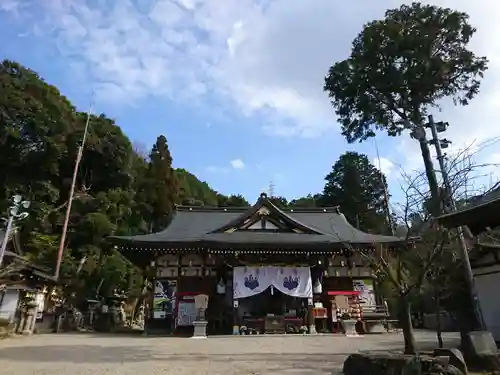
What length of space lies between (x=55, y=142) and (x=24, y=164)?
2729mm

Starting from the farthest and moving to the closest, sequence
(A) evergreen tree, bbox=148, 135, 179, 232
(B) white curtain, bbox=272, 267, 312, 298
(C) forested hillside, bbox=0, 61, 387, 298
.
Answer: (A) evergreen tree, bbox=148, 135, 179, 232, (C) forested hillside, bbox=0, 61, 387, 298, (B) white curtain, bbox=272, 267, 312, 298

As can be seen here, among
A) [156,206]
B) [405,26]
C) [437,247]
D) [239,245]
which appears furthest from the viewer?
[156,206]

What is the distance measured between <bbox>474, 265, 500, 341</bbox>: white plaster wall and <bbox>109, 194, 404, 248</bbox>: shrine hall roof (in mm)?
3036

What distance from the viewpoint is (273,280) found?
18359 mm

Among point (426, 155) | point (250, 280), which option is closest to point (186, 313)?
point (250, 280)

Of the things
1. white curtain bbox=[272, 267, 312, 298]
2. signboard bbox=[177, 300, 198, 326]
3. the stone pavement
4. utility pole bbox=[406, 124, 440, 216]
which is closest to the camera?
the stone pavement

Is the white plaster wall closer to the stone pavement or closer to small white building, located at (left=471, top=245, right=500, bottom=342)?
small white building, located at (left=471, top=245, right=500, bottom=342)

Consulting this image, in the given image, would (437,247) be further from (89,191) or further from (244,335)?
(89,191)

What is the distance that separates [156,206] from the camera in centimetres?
4159

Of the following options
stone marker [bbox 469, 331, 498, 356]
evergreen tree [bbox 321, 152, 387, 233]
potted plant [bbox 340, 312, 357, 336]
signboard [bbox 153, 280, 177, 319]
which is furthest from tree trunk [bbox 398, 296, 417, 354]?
evergreen tree [bbox 321, 152, 387, 233]

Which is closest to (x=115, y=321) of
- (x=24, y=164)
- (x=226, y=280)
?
(x=226, y=280)

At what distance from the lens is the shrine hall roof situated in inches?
703

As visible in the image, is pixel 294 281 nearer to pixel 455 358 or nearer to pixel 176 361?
pixel 176 361

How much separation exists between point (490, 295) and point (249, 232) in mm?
10619
